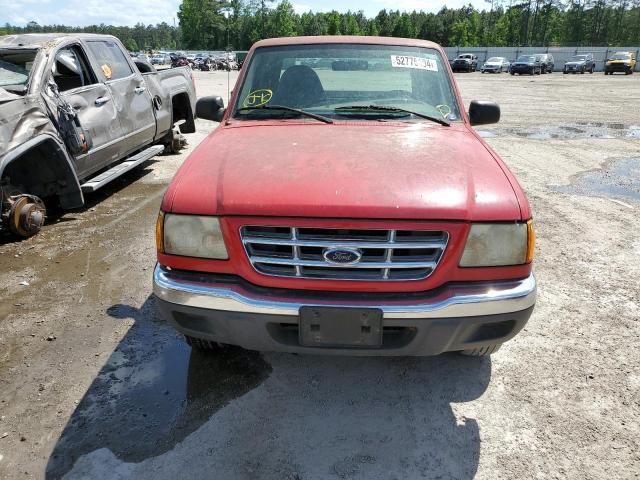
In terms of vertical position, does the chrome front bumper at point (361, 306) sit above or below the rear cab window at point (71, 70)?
below

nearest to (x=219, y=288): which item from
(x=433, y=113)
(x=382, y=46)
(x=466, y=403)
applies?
(x=466, y=403)

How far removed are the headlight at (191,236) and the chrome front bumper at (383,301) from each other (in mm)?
137

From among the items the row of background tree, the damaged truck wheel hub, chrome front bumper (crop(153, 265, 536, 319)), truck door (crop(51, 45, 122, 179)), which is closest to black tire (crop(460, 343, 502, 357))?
chrome front bumper (crop(153, 265, 536, 319))

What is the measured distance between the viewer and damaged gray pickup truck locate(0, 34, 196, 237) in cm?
462

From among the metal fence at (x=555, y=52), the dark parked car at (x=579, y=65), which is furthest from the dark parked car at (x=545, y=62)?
the metal fence at (x=555, y=52)

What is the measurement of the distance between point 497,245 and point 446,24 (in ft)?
336

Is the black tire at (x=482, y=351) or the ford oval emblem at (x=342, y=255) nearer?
the ford oval emblem at (x=342, y=255)

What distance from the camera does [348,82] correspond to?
3633 mm

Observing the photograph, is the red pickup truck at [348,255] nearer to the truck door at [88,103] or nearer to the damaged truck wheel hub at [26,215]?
the damaged truck wheel hub at [26,215]

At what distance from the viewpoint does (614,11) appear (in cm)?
8662

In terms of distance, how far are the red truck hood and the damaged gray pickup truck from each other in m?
2.57

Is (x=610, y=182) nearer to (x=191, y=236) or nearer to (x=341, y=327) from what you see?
(x=341, y=327)

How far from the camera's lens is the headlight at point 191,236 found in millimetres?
2332

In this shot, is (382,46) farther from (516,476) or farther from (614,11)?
(614,11)
